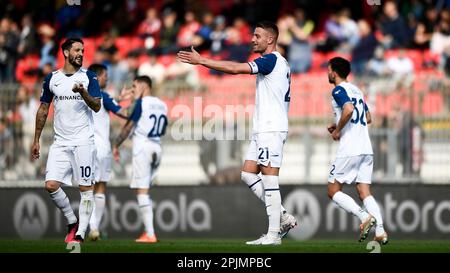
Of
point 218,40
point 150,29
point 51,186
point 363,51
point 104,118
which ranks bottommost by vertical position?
point 51,186

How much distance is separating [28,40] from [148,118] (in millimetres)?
11355

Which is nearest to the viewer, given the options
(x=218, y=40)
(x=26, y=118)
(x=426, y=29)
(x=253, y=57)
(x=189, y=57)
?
(x=189, y=57)

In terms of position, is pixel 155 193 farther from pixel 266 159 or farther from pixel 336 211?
pixel 266 159

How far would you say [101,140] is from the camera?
1914 centimetres

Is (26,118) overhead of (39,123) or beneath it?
overhead

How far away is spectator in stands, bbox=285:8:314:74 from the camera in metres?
27.1

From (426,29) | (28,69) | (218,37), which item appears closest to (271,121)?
(426,29)

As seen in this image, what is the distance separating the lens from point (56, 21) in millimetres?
31500

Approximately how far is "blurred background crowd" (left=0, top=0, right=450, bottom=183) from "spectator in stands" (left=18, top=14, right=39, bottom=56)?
3 cm

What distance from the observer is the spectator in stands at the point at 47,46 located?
28.7m

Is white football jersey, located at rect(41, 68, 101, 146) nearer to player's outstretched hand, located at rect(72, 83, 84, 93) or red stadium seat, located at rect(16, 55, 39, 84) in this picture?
player's outstretched hand, located at rect(72, 83, 84, 93)

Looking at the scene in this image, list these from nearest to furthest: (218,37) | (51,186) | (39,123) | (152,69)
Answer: (51,186) → (39,123) → (152,69) → (218,37)

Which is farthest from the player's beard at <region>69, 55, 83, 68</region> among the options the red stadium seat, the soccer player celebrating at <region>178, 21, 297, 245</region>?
the red stadium seat

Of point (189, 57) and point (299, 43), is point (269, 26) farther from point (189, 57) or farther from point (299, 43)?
point (299, 43)
